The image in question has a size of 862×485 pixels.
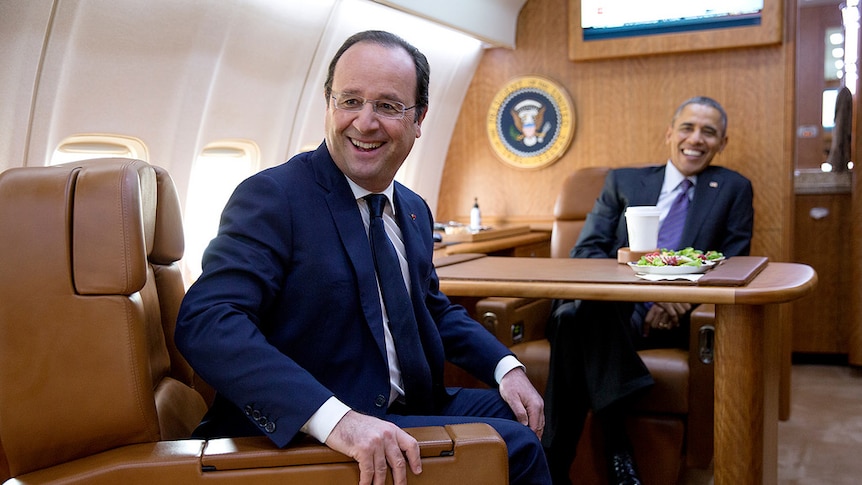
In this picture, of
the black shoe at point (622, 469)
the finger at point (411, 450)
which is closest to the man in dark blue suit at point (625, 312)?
the black shoe at point (622, 469)

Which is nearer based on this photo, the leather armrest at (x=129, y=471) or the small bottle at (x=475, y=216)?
the leather armrest at (x=129, y=471)

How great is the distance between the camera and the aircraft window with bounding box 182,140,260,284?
3.91 m

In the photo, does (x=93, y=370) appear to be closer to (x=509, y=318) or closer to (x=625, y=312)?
(x=509, y=318)

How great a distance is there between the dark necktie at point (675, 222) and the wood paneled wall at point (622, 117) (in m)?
1.22

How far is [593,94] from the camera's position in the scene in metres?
5.16

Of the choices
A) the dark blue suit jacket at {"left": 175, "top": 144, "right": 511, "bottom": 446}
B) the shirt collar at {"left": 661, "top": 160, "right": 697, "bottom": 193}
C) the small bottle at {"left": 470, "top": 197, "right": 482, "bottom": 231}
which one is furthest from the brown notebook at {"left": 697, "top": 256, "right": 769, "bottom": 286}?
the small bottle at {"left": 470, "top": 197, "right": 482, "bottom": 231}

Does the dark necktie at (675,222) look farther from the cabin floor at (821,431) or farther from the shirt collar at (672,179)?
the cabin floor at (821,431)

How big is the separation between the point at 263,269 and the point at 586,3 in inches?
156

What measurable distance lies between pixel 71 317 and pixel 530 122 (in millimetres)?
4148

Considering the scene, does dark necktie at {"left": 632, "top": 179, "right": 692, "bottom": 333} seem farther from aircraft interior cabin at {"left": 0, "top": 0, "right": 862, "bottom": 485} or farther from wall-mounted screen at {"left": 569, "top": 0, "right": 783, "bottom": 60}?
wall-mounted screen at {"left": 569, "top": 0, "right": 783, "bottom": 60}

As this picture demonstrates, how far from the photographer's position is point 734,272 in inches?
97.8

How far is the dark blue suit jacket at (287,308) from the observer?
4.78ft

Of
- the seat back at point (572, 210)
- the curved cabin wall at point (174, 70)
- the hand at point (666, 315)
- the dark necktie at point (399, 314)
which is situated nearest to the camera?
the dark necktie at point (399, 314)

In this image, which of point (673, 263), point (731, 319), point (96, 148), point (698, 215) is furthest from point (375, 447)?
point (698, 215)
